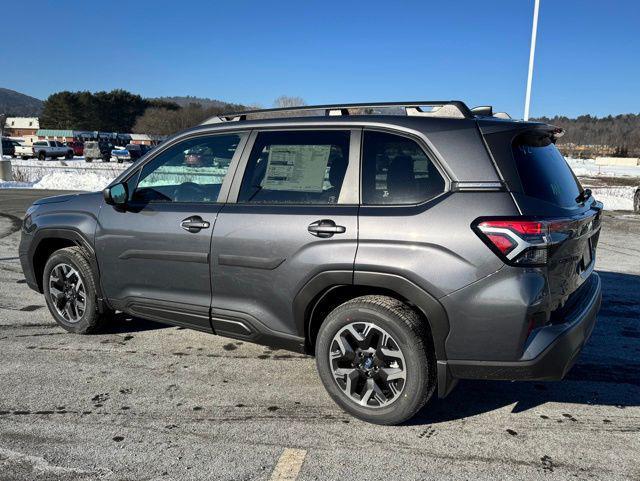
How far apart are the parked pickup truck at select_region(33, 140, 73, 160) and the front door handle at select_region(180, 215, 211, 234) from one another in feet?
165

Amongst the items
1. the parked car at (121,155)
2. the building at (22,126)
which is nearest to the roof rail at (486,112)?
the parked car at (121,155)

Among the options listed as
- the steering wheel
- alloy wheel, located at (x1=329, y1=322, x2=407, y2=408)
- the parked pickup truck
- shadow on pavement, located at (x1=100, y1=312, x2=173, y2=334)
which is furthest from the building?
alloy wheel, located at (x1=329, y1=322, x2=407, y2=408)

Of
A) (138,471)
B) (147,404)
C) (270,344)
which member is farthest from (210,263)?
(138,471)

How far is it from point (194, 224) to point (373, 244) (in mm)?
1395

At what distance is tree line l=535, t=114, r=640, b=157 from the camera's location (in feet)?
408

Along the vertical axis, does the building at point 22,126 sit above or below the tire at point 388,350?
above

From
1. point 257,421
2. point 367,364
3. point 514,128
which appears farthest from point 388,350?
point 514,128

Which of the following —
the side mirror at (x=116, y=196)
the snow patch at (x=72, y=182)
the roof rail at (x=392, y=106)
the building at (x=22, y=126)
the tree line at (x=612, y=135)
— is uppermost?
the tree line at (x=612, y=135)

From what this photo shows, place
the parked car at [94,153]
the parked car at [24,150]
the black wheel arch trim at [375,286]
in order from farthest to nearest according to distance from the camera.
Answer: the parked car at [94,153] < the parked car at [24,150] < the black wheel arch trim at [375,286]

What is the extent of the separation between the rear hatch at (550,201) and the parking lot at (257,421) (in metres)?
0.88

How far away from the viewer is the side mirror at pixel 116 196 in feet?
13.4

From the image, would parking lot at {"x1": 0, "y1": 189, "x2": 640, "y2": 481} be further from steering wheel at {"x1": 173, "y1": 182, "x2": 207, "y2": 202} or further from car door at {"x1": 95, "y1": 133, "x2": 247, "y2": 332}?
steering wheel at {"x1": 173, "y1": 182, "x2": 207, "y2": 202}

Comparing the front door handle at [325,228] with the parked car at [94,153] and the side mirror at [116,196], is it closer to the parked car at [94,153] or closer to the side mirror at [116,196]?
the side mirror at [116,196]

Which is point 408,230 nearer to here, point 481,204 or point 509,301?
point 481,204
